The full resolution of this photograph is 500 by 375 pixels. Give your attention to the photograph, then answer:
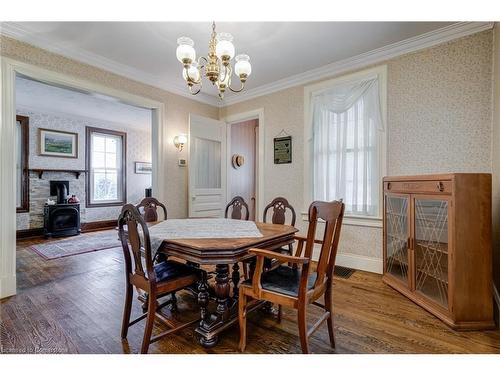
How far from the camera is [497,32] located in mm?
2178

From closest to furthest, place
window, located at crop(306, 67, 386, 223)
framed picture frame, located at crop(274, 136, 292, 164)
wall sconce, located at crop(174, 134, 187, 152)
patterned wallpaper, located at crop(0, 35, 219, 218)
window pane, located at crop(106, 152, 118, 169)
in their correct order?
patterned wallpaper, located at crop(0, 35, 219, 218) → window, located at crop(306, 67, 386, 223) → framed picture frame, located at crop(274, 136, 292, 164) → wall sconce, located at crop(174, 134, 187, 152) → window pane, located at crop(106, 152, 118, 169)

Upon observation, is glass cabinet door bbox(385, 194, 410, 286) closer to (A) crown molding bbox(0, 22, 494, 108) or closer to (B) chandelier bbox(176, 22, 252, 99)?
(A) crown molding bbox(0, 22, 494, 108)

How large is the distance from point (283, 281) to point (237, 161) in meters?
3.46

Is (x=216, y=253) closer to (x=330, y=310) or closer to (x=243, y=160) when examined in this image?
(x=330, y=310)

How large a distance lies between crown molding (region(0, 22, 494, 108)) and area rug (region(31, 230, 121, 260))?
9.50ft

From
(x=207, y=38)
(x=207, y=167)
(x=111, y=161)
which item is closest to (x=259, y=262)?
(x=207, y=38)

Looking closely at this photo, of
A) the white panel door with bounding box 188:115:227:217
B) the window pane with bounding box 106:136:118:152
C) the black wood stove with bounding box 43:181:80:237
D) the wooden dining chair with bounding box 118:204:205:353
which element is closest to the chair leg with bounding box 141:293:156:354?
the wooden dining chair with bounding box 118:204:205:353

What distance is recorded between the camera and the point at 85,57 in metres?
2.90

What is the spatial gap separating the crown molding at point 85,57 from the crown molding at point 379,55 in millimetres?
1351

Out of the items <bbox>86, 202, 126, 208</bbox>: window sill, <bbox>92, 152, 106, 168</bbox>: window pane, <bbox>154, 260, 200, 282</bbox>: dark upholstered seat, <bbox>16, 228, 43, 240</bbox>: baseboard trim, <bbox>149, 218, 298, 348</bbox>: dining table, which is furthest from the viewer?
<bbox>92, 152, 106, 168</bbox>: window pane

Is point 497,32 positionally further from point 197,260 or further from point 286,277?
point 197,260

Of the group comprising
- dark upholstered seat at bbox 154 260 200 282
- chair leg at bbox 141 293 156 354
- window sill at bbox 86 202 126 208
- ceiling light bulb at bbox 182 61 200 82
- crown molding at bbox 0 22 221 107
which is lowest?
chair leg at bbox 141 293 156 354

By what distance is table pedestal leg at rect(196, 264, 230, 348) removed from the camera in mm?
1595
